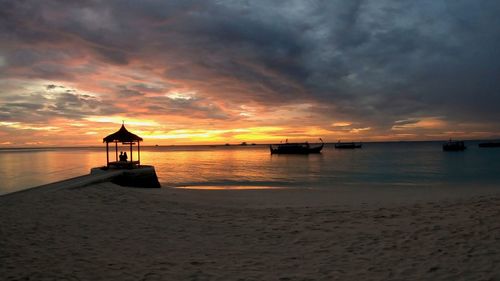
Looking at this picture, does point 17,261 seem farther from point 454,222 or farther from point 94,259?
point 454,222

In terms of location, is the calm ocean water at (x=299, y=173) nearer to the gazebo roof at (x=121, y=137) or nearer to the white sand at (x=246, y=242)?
the gazebo roof at (x=121, y=137)

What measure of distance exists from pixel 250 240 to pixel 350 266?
100 inches

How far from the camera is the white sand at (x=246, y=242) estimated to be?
5379 mm

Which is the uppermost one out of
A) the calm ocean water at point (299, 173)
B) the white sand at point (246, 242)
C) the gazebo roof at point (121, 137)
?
the gazebo roof at point (121, 137)

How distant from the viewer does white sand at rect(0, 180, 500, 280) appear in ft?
17.6

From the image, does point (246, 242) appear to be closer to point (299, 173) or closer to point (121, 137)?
point (121, 137)

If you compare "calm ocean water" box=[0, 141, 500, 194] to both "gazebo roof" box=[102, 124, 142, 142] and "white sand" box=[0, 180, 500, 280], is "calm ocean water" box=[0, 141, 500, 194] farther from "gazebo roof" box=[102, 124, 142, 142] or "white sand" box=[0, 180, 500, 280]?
"white sand" box=[0, 180, 500, 280]

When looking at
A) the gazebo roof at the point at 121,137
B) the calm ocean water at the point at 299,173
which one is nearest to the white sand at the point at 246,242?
the gazebo roof at the point at 121,137

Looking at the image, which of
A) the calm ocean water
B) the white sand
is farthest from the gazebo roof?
the white sand

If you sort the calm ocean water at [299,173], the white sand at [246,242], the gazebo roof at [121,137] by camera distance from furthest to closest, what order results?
the calm ocean water at [299,173]
the gazebo roof at [121,137]
the white sand at [246,242]

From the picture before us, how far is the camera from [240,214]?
35.9 feet

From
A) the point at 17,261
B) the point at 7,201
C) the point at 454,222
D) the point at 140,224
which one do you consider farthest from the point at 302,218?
the point at 7,201

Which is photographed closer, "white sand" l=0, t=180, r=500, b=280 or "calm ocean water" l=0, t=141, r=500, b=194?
"white sand" l=0, t=180, r=500, b=280

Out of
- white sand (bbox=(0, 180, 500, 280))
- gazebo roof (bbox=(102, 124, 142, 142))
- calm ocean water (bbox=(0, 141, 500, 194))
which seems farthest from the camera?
calm ocean water (bbox=(0, 141, 500, 194))
